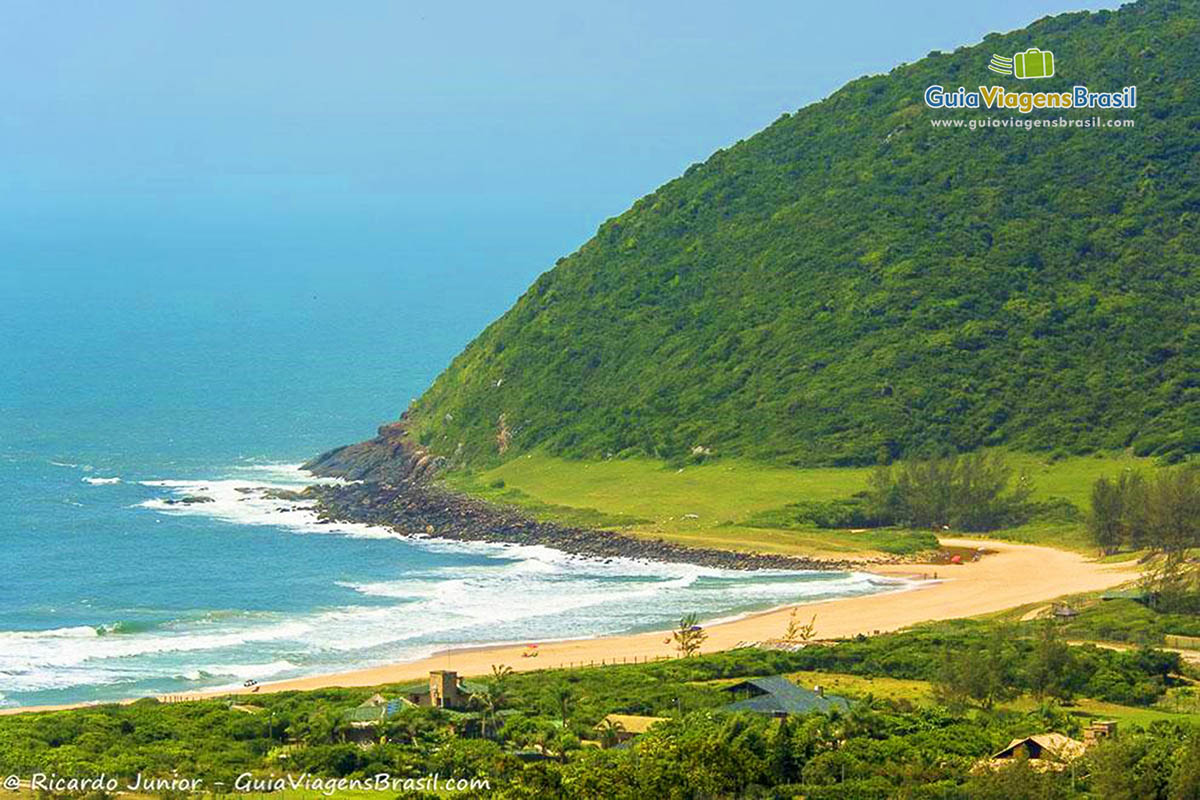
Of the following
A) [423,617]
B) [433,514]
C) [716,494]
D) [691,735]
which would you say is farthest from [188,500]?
[691,735]

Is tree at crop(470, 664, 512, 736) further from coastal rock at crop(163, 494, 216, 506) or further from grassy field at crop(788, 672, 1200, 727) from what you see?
coastal rock at crop(163, 494, 216, 506)

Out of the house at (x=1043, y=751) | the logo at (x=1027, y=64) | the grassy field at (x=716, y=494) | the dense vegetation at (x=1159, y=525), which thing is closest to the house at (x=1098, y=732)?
the house at (x=1043, y=751)

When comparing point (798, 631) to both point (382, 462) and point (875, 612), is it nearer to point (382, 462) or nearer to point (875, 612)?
point (875, 612)

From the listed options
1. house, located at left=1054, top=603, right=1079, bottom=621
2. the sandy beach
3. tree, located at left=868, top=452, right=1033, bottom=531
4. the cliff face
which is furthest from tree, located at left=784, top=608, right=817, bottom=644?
the cliff face

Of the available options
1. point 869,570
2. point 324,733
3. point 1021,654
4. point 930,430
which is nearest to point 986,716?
point 1021,654

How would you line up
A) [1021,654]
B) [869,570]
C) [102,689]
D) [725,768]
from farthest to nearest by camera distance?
[869,570] → [102,689] → [1021,654] → [725,768]

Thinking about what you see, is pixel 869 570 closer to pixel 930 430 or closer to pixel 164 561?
pixel 930 430

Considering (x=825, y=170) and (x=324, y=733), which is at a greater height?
(x=825, y=170)
